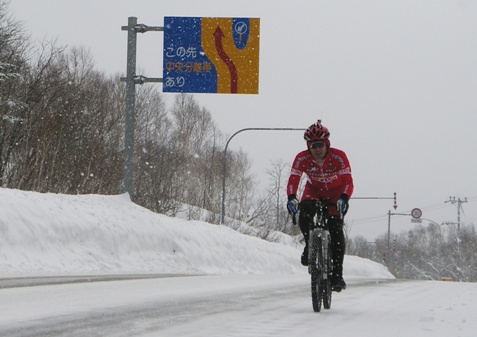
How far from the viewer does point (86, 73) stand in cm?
6053

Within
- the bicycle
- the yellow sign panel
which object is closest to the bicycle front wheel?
the bicycle

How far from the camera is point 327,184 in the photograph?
7.66 meters

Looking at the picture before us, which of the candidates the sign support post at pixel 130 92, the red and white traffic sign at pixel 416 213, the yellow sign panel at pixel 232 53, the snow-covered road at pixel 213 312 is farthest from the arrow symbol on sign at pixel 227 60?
the red and white traffic sign at pixel 416 213

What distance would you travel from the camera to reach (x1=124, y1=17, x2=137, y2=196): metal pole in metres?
19.2

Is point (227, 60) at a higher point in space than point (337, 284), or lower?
higher

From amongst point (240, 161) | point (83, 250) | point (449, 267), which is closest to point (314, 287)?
point (83, 250)

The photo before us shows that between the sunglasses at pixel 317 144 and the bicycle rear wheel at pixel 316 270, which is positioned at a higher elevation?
the sunglasses at pixel 317 144

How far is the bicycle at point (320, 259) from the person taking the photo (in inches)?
284

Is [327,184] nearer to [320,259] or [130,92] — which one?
[320,259]

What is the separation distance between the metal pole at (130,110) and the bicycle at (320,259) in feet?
39.7

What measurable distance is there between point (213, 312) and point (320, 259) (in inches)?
48.5

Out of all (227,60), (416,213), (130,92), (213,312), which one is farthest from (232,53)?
(416,213)

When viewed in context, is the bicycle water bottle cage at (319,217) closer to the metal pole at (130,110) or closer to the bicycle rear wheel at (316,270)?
Result: the bicycle rear wheel at (316,270)

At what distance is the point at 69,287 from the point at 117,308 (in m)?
2.22
